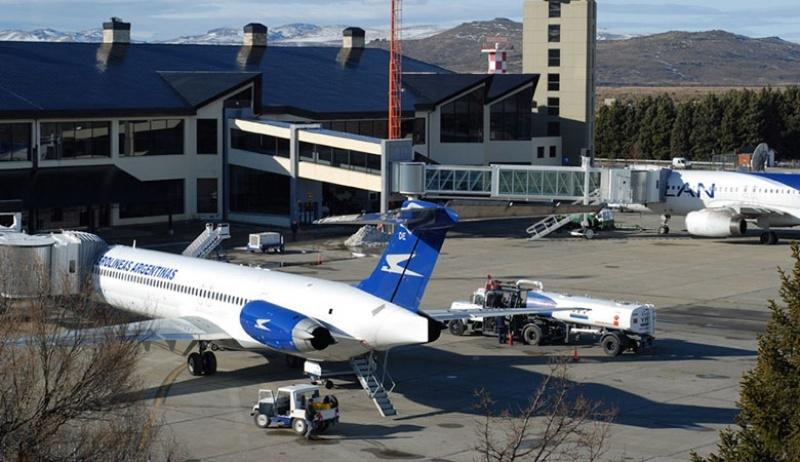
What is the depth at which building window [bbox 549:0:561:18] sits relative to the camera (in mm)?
128625

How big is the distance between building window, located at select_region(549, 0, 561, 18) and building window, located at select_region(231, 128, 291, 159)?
1594 inches

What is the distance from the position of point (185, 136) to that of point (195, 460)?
6408 cm

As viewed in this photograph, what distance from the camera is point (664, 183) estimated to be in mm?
92188

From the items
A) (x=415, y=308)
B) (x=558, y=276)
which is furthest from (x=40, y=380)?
(x=558, y=276)

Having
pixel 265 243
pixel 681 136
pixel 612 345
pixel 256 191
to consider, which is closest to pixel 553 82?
pixel 681 136

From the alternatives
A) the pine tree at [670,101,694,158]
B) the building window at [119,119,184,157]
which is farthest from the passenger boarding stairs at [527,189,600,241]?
the pine tree at [670,101,694,158]

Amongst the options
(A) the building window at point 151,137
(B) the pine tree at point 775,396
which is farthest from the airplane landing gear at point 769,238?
(B) the pine tree at point 775,396

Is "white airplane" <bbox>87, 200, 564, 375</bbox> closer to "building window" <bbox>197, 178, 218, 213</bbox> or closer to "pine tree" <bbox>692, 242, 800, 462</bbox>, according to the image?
"pine tree" <bbox>692, 242, 800, 462</bbox>

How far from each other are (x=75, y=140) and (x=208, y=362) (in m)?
48.3

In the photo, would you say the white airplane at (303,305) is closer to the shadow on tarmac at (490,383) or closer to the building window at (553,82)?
the shadow on tarmac at (490,383)

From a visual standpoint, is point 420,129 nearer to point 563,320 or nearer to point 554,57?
point 554,57

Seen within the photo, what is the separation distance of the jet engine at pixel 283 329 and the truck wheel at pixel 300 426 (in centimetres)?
323

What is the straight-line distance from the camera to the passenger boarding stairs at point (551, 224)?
91.8 meters

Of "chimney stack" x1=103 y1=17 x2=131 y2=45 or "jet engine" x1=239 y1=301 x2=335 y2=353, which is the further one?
"chimney stack" x1=103 y1=17 x2=131 y2=45
